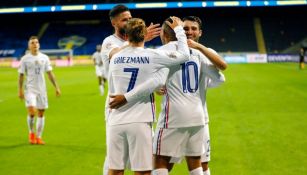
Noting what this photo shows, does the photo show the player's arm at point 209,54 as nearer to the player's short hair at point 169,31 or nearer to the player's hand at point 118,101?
the player's short hair at point 169,31

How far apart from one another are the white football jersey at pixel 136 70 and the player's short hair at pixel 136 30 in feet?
0.36

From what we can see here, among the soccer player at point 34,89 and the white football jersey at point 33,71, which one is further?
the white football jersey at point 33,71

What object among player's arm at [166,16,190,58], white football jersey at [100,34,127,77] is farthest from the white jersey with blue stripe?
white football jersey at [100,34,127,77]

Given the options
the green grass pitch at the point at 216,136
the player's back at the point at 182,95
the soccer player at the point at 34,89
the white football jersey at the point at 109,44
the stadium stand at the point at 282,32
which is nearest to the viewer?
the player's back at the point at 182,95

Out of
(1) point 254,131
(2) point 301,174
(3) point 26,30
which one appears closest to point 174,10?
(3) point 26,30

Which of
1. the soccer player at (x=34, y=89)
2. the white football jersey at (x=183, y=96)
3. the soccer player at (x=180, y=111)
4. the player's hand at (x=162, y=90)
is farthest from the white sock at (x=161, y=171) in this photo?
the soccer player at (x=34, y=89)

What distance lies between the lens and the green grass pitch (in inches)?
316

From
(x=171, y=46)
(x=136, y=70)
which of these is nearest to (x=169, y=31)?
(x=171, y=46)

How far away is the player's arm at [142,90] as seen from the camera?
4617 mm

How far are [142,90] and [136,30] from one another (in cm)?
62

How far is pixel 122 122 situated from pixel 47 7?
4940 cm

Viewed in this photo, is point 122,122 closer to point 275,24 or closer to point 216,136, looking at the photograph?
point 216,136

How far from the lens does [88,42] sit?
59.1 meters

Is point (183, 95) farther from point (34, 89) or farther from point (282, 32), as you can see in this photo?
point (282, 32)
